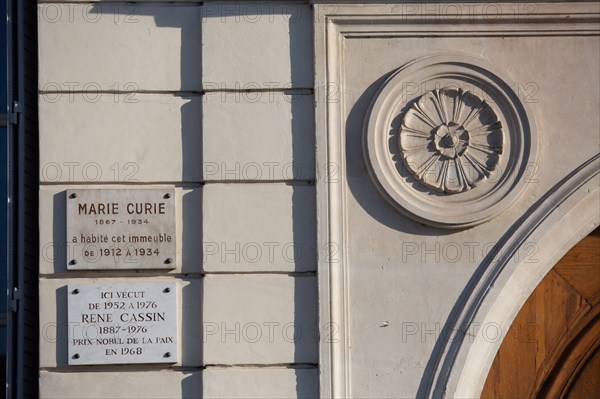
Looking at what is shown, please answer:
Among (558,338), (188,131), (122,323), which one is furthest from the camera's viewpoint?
(558,338)

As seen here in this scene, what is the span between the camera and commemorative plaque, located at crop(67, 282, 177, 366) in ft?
14.6

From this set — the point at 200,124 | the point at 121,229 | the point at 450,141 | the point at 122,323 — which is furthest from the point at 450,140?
the point at 122,323

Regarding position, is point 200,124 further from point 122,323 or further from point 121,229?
point 122,323

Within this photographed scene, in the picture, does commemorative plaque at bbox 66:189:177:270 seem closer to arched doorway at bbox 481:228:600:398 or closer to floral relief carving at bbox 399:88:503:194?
floral relief carving at bbox 399:88:503:194

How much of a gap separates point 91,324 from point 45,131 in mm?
920

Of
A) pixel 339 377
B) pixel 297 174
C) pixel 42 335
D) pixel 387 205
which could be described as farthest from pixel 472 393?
pixel 42 335

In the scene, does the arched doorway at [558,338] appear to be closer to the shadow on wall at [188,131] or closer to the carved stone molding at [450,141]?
the carved stone molding at [450,141]

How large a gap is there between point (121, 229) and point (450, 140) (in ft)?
5.23

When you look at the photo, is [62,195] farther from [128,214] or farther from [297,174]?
[297,174]

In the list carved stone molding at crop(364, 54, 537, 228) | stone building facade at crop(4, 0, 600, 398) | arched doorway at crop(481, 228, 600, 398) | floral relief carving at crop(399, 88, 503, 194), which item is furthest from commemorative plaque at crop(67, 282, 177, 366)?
arched doorway at crop(481, 228, 600, 398)

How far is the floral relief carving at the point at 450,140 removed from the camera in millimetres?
4621

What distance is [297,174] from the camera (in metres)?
4.54

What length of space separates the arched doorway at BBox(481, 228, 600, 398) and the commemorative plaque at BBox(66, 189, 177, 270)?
1744 millimetres

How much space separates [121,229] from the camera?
453cm
